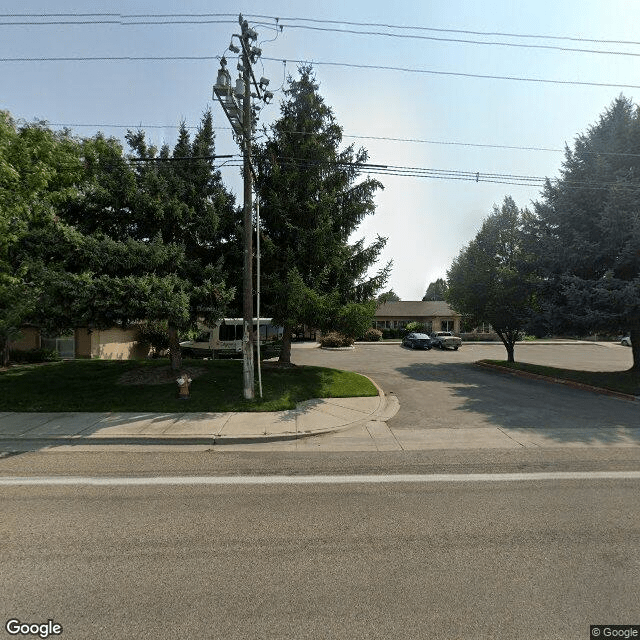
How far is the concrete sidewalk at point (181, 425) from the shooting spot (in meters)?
7.01

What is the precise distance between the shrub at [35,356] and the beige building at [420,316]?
3219cm

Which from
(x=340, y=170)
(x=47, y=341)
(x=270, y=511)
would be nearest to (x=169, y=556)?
(x=270, y=511)

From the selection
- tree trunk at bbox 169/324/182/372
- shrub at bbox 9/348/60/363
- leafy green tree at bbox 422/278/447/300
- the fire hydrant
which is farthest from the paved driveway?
leafy green tree at bbox 422/278/447/300

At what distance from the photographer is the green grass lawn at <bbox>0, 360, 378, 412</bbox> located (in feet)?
29.7

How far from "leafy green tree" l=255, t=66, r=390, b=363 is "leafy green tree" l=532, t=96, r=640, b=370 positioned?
7.63 meters

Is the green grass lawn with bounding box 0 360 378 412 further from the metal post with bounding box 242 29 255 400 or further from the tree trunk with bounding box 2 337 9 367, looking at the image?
the tree trunk with bounding box 2 337 9 367

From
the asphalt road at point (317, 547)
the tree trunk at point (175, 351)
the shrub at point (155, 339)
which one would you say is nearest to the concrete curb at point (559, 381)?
the asphalt road at point (317, 547)

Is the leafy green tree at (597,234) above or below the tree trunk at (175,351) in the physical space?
above

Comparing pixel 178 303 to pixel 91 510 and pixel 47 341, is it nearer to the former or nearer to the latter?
pixel 91 510

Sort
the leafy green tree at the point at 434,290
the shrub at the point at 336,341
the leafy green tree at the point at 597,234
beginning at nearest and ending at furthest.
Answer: the leafy green tree at the point at 597,234 < the shrub at the point at 336,341 < the leafy green tree at the point at 434,290

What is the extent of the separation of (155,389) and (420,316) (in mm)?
38512

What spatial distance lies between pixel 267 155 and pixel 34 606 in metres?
11.8

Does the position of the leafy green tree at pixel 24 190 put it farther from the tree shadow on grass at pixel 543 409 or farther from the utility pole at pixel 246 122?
the tree shadow on grass at pixel 543 409

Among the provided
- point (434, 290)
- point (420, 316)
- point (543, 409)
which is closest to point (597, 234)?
point (543, 409)
